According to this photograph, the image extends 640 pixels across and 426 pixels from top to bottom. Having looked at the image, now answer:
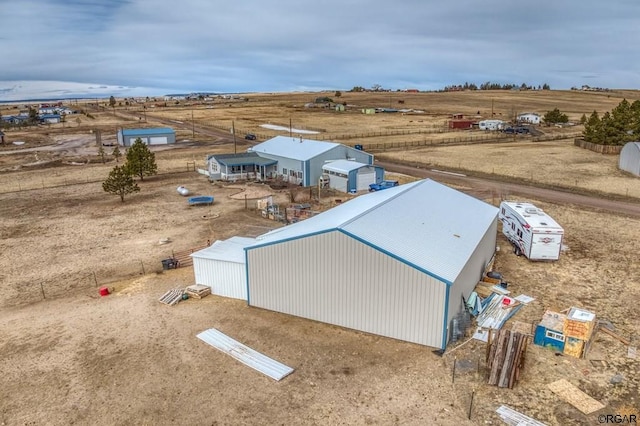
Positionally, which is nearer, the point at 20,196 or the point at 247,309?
the point at 247,309

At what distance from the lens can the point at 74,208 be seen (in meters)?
38.5

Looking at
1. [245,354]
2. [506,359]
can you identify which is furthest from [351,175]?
[506,359]

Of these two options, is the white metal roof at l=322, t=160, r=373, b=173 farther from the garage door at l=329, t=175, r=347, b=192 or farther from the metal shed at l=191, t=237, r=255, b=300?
the metal shed at l=191, t=237, r=255, b=300

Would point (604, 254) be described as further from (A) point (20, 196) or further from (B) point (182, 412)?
(A) point (20, 196)

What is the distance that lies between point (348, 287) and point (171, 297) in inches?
352

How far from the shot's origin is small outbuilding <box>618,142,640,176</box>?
156ft

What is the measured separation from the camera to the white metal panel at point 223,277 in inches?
845

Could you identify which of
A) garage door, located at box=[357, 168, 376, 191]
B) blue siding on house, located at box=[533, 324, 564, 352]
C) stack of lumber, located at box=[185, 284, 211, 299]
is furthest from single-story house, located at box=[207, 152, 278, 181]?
blue siding on house, located at box=[533, 324, 564, 352]

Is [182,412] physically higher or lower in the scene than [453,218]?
lower

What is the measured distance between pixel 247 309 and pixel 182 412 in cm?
712

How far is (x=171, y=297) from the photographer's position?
70.2ft

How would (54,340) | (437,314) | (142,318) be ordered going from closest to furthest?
(437,314) < (54,340) < (142,318)

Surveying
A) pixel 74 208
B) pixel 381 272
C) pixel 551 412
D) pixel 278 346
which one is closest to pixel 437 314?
pixel 381 272

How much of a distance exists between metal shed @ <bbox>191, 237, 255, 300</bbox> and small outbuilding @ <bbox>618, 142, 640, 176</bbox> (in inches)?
1806
